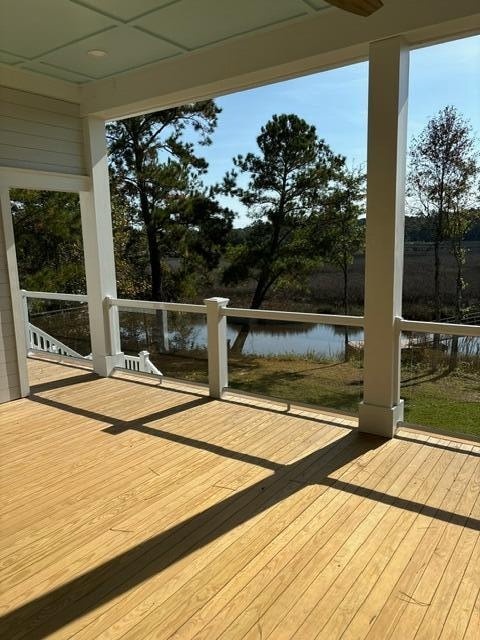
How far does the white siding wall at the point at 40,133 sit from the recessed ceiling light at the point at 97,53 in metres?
1.00

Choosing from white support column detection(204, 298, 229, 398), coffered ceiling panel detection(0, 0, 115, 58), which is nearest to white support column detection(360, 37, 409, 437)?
white support column detection(204, 298, 229, 398)

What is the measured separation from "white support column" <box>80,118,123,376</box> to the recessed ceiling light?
3.64 feet

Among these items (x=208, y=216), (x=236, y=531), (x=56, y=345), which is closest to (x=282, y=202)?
(x=208, y=216)

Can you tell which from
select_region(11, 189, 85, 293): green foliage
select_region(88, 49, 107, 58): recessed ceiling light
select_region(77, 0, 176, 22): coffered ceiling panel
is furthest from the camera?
select_region(11, 189, 85, 293): green foliage

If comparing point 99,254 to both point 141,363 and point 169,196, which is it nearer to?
point 141,363

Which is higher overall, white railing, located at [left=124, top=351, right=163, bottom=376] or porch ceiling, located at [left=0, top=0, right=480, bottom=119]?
porch ceiling, located at [left=0, top=0, right=480, bottom=119]

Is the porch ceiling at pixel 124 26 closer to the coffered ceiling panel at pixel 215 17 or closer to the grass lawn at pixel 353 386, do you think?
the coffered ceiling panel at pixel 215 17

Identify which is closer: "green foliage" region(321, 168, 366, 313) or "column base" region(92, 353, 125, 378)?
"column base" region(92, 353, 125, 378)

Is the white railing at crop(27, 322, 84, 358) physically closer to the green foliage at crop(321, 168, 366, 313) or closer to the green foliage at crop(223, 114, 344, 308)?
the green foliage at crop(223, 114, 344, 308)

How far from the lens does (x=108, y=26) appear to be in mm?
3660

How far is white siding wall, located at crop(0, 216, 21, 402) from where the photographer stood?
4.64 metres

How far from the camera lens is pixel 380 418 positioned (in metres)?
3.75

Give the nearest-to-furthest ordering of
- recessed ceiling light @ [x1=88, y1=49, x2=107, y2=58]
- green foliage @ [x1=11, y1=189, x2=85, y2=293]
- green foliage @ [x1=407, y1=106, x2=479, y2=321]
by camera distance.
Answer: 1. recessed ceiling light @ [x1=88, y1=49, x2=107, y2=58]
2. green foliage @ [x1=407, y1=106, x2=479, y2=321]
3. green foliage @ [x1=11, y1=189, x2=85, y2=293]

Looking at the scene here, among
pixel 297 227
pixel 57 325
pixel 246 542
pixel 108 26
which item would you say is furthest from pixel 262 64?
pixel 297 227
